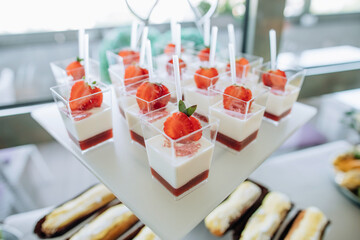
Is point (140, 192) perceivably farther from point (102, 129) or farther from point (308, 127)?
point (308, 127)

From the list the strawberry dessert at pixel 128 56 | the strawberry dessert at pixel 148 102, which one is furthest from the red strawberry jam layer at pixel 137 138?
the strawberry dessert at pixel 128 56

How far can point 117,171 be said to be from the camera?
2.31ft

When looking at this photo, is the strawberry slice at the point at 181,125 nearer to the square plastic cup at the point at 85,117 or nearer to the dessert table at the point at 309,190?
the square plastic cup at the point at 85,117

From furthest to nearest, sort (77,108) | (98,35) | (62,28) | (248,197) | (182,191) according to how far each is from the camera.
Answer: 1. (98,35)
2. (62,28)
3. (248,197)
4. (77,108)
5. (182,191)

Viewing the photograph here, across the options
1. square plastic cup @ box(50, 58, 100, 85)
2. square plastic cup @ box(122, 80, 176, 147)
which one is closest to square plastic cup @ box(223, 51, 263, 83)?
square plastic cup @ box(122, 80, 176, 147)

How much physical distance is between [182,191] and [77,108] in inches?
14.9

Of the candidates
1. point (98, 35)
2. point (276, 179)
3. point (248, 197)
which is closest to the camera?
point (248, 197)

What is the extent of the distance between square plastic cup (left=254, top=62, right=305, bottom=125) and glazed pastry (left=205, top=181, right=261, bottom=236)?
0.29m

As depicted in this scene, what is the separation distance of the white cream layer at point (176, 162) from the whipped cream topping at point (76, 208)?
40 cm

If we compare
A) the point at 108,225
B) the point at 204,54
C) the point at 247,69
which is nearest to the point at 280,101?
the point at 247,69

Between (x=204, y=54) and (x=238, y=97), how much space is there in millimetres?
389

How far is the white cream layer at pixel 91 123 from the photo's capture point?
75 centimetres

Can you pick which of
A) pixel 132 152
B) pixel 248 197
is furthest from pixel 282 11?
pixel 132 152

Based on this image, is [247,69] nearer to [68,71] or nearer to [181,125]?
[181,125]
